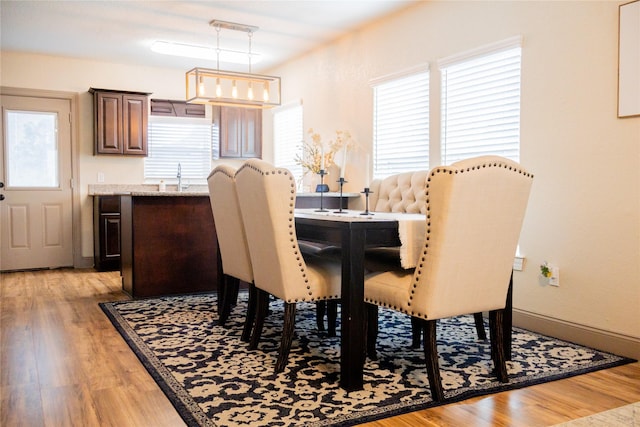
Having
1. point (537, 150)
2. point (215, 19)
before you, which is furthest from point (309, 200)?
point (537, 150)

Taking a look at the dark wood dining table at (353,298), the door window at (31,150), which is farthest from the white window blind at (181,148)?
the dark wood dining table at (353,298)

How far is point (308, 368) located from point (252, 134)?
205 inches

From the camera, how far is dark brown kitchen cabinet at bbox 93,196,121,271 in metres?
6.18

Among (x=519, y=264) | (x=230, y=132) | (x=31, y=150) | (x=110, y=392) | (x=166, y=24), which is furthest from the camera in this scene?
(x=230, y=132)

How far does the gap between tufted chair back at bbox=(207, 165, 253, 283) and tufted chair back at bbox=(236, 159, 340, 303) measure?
321 millimetres

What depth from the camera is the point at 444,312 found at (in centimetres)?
235

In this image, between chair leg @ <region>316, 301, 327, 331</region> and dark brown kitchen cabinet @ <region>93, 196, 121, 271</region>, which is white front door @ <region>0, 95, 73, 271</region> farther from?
chair leg @ <region>316, 301, 327, 331</region>

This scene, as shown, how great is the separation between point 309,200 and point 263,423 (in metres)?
3.48

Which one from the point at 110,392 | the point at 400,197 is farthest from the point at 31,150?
the point at 110,392

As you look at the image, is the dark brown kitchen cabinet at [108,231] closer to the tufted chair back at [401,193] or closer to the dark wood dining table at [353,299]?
the tufted chair back at [401,193]

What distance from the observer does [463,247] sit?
231 centimetres

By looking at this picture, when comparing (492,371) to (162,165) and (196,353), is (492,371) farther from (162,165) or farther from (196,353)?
(162,165)

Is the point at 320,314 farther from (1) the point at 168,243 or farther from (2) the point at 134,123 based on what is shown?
(2) the point at 134,123

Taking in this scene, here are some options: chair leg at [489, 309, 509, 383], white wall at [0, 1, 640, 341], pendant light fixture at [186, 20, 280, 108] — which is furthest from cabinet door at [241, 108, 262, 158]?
chair leg at [489, 309, 509, 383]
